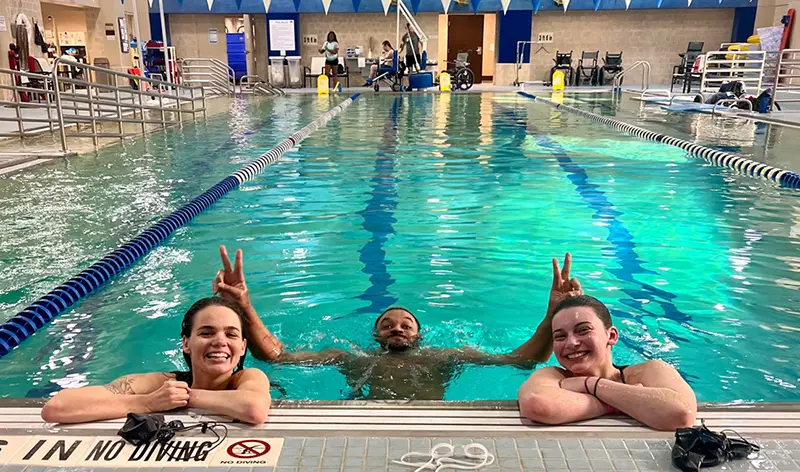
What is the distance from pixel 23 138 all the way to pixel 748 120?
36.2 feet

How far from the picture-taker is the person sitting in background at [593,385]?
5.27 feet

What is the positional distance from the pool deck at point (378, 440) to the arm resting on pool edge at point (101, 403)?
28 millimetres

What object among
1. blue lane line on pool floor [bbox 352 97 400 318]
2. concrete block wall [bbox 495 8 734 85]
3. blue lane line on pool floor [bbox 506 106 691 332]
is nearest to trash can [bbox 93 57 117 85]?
concrete block wall [bbox 495 8 734 85]

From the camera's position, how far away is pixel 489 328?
3314 millimetres

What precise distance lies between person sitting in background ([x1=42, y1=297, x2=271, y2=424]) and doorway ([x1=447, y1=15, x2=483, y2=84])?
24.7 m

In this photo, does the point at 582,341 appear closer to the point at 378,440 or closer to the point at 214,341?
the point at 378,440

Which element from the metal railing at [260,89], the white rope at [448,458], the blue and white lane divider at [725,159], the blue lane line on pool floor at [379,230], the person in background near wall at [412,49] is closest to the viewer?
the white rope at [448,458]

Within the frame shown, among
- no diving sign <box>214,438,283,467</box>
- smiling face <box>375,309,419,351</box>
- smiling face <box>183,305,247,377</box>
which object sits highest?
smiling face <box>183,305,247,377</box>

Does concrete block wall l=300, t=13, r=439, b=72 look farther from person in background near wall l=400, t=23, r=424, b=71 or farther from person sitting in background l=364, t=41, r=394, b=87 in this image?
person in background near wall l=400, t=23, r=424, b=71

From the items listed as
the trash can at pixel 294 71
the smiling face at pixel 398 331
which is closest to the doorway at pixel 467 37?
the trash can at pixel 294 71

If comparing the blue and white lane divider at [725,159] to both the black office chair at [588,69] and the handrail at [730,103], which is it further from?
the black office chair at [588,69]

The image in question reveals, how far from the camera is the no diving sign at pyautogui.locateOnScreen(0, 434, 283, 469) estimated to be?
57.2 inches

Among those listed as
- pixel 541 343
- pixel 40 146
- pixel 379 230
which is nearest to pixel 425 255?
pixel 379 230

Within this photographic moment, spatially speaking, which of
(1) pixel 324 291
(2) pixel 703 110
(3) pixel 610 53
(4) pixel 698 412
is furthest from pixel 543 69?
(4) pixel 698 412
